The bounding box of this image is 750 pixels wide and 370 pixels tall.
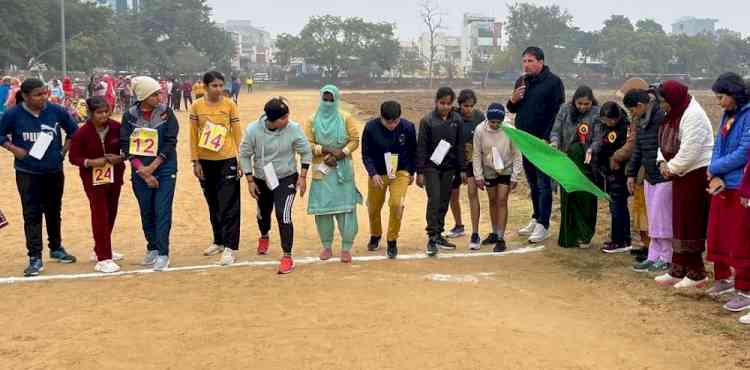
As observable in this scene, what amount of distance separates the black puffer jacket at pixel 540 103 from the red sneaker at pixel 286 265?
3291mm

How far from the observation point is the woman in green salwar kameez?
8.26m

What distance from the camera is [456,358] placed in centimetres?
493

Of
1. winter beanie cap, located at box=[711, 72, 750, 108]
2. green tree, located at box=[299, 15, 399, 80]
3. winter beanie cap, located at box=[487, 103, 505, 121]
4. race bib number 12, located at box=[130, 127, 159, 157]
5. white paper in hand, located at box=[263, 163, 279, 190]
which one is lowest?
white paper in hand, located at box=[263, 163, 279, 190]

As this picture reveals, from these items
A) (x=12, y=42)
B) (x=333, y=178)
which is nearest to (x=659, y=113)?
(x=333, y=178)

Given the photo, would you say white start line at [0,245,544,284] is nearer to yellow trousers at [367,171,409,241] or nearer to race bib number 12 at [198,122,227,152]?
yellow trousers at [367,171,409,241]

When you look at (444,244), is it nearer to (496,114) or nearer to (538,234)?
(538,234)

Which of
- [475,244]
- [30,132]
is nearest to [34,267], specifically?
[30,132]

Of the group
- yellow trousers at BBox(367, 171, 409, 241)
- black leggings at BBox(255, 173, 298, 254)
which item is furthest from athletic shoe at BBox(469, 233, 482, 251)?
black leggings at BBox(255, 173, 298, 254)

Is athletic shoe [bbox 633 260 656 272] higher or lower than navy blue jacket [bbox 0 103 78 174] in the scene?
lower

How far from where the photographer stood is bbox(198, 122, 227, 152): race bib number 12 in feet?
24.8

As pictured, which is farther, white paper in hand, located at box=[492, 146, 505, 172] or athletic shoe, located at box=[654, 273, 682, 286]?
white paper in hand, located at box=[492, 146, 505, 172]

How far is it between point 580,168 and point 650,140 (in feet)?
4.19

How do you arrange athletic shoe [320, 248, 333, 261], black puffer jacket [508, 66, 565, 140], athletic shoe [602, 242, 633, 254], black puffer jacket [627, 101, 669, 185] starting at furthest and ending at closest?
black puffer jacket [508, 66, 565, 140] → athletic shoe [602, 242, 633, 254] → athletic shoe [320, 248, 333, 261] → black puffer jacket [627, 101, 669, 185]

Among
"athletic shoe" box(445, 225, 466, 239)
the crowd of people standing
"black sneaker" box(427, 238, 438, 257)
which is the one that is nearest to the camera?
the crowd of people standing
